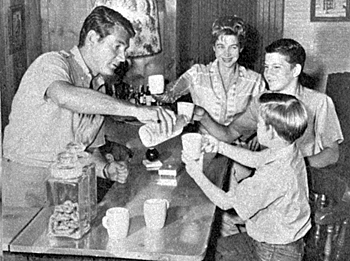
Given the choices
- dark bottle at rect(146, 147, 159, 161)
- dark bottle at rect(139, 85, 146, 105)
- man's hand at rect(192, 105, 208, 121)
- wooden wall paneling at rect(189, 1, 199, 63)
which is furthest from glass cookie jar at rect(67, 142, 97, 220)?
wooden wall paneling at rect(189, 1, 199, 63)

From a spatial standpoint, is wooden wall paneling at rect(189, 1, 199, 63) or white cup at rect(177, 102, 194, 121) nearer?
white cup at rect(177, 102, 194, 121)

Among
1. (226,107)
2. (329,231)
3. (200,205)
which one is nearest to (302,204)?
(200,205)

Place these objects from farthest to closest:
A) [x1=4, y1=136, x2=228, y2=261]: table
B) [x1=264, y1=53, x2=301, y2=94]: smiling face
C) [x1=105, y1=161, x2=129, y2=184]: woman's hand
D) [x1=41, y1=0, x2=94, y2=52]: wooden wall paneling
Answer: [x1=41, y1=0, x2=94, y2=52]: wooden wall paneling, [x1=264, y1=53, x2=301, y2=94]: smiling face, [x1=105, y1=161, x2=129, y2=184]: woman's hand, [x1=4, y1=136, x2=228, y2=261]: table

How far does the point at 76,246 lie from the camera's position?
167cm

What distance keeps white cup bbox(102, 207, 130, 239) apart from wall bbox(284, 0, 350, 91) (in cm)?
224

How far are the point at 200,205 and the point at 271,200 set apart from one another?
0.22 metres

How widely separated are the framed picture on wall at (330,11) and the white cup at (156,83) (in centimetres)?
109

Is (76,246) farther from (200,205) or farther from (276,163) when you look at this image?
(276,163)

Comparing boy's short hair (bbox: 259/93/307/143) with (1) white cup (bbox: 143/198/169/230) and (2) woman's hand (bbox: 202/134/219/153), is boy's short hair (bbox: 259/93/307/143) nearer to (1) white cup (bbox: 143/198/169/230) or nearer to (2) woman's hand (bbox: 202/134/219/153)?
(2) woman's hand (bbox: 202/134/219/153)

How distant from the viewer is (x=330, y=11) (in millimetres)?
3588

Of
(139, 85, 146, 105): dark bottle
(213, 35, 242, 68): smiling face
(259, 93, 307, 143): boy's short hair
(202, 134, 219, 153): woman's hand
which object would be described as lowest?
(139, 85, 146, 105): dark bottle

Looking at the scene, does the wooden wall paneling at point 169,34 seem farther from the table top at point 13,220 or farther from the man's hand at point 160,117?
the table top at point 13,220

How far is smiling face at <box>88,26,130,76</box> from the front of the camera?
7.44 ft

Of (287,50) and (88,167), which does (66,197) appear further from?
(287,50)
